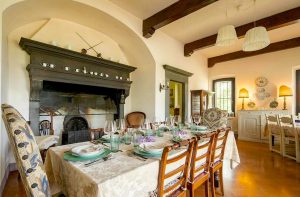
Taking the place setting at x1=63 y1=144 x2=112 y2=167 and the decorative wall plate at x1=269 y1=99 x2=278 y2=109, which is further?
the decorative wall plate at x1=269 y1=99 x2=278 y2=109

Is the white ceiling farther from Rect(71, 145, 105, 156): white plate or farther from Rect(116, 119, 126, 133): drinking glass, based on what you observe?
Rect(71, 145, 105, 156): white plate

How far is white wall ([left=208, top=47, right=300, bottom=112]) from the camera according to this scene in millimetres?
4922

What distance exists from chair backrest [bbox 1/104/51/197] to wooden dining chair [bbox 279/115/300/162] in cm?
404

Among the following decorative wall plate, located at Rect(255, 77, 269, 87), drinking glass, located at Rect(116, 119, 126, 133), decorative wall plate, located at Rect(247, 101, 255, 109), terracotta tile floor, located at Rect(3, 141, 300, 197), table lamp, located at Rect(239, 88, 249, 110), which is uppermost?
decorative wall plate, located at Rect(255, 77, 269, 87)

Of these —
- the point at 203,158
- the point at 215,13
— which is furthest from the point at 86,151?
the point at 215,13

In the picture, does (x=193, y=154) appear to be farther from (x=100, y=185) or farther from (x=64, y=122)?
(x=64, y=122)

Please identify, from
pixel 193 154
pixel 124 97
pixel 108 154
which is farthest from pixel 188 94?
pixel 108 154

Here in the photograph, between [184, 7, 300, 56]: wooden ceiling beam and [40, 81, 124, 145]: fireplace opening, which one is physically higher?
[184, 7, 300, 56]: wooden ceiling beam

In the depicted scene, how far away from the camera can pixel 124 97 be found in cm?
414

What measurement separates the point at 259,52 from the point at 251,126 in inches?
90.3

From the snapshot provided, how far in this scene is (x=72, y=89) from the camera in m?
3.47

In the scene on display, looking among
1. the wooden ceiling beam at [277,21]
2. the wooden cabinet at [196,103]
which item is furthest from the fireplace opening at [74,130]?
the wooden ceiling beam at [277,21]

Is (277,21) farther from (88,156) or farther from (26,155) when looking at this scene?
(26,155)

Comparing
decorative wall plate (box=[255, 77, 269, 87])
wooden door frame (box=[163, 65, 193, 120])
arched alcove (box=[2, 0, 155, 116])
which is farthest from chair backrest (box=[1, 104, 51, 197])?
decorative wall plate (box=[255, 77, 269, 87])
